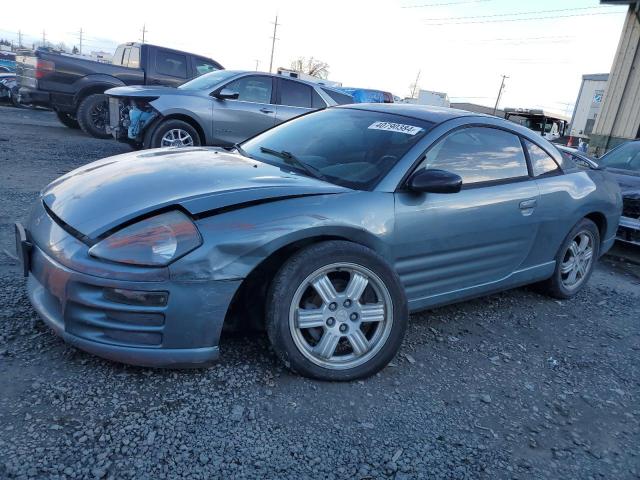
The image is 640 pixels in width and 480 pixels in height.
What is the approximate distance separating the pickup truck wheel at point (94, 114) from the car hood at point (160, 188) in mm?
7950

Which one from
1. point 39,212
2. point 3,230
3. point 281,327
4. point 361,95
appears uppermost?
point 361,95

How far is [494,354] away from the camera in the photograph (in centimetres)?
317

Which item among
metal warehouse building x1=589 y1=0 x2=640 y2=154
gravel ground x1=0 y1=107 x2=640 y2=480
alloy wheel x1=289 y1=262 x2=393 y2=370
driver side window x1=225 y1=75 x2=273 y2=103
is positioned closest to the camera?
gravel ground x1=0 y1=107 x2=640 y2=480

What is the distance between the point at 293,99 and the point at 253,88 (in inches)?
29.9

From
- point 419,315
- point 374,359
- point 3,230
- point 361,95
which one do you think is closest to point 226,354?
point 374,359

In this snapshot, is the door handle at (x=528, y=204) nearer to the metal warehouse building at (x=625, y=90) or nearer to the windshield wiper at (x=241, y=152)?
the windshield wiper at (x=241, y=152)

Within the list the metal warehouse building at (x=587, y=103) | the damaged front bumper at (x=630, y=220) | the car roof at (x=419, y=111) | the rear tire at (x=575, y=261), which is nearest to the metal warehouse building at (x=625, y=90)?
the damaged front bumper at (x=630, y=220)

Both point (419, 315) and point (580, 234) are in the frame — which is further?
point (580, 234)

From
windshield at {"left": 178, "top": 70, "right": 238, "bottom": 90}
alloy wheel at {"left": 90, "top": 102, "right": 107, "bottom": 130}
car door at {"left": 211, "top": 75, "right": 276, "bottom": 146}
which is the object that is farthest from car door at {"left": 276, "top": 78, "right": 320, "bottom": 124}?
alloy wheel at {"left": 90, "top": 102, "right": 107, "bottom": 130}

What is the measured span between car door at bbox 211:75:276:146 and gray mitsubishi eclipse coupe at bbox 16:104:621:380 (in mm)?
4360

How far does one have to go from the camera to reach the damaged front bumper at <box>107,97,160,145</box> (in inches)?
289

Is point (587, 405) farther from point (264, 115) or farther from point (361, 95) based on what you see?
point (361, 95)

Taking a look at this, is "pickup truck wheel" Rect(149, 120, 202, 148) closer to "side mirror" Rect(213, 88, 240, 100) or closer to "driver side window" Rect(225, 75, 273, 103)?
"side mirror" Rect(213, 88, 240, 100)

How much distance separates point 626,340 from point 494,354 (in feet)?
4.06
